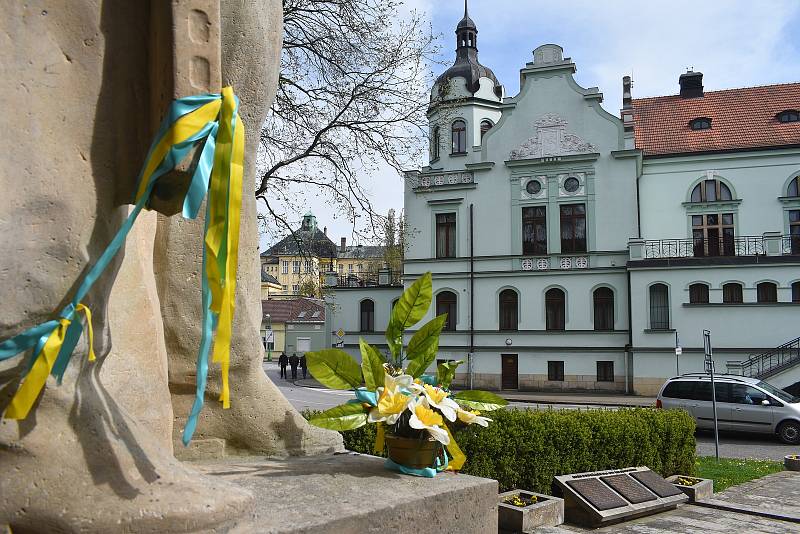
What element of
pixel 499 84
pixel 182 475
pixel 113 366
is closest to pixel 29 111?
pixel 113 366

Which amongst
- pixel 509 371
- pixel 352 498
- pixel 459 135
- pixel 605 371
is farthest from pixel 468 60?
pixel 352 498

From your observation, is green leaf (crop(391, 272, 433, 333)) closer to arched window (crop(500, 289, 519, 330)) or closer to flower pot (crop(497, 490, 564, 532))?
flower pot (crop(497, 490, 564, 532))

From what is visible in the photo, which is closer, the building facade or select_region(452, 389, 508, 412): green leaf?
select_region(452, 389, 508, 412): green leaf

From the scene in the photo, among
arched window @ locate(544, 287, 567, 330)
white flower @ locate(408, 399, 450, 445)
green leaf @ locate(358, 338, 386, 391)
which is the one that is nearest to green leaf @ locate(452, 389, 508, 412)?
white flower @ locate(408, 399, 450, 445)

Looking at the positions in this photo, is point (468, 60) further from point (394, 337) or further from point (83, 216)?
point (83, 216)

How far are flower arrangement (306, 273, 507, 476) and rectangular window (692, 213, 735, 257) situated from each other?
2920cm

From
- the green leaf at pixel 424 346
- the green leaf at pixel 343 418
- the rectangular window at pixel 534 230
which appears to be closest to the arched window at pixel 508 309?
the rectangular window at pixel 534 230

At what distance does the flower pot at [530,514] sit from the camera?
6539mm

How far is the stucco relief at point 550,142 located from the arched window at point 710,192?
516cm

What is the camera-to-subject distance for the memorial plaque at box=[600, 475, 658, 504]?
737 cm

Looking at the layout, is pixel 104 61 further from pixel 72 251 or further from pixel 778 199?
pixel 778 199

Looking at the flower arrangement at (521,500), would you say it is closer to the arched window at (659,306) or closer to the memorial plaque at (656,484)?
the memorial plaque at (656,484)

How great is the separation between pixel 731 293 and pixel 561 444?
74.9 ft

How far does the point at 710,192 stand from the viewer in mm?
31000
